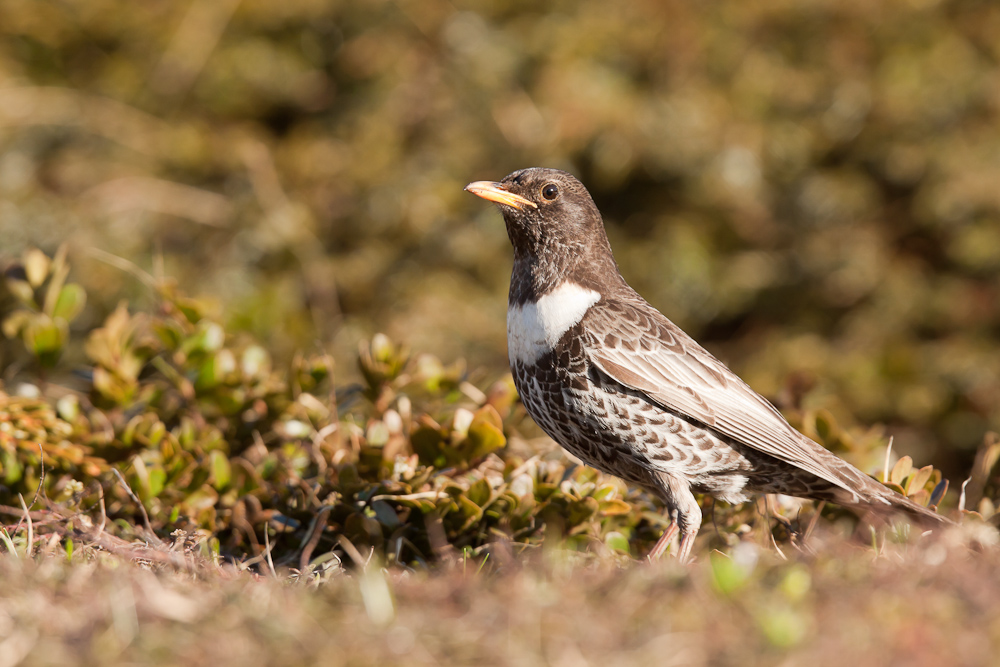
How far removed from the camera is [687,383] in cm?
381

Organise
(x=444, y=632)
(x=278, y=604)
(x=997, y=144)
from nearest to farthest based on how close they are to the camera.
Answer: (x=444, y=632), (x=278, y=604), (x=997, y=144)

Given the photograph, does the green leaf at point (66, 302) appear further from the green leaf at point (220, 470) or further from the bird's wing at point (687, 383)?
the bird's wing at point (687, 383)

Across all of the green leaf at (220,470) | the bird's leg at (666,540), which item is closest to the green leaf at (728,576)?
the bird's leg at (666,540)

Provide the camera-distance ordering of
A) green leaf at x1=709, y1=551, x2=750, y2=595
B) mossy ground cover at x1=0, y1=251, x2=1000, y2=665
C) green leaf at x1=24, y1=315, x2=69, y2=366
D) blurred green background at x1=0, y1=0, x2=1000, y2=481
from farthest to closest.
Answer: blurred green background at x1=0, y1=0, x2=1000, y2=481
green leaf at x1=24, y1=315, x2=69, y2=366
green leaf at x1=709, y1=551, x2=750, y2=595
mossy ground cover at x1=0, y1=251, x2=1000, y2=665

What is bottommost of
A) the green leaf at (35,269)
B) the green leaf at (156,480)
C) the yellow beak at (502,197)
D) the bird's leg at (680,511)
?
→ the green leaf at (156,480)

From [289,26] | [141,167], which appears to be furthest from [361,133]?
[141,167]

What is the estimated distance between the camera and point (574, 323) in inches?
150

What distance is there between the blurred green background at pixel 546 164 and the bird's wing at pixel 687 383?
340cm

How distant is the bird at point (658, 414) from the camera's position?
12.0 feet

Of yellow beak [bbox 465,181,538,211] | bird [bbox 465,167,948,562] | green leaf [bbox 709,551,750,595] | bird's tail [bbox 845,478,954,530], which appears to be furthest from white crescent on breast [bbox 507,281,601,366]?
green leaf [bbox 709,551,750,595]

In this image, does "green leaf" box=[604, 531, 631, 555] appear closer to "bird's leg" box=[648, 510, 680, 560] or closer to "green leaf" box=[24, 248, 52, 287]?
"bird's leg" box=[648, 510, 680, 560]

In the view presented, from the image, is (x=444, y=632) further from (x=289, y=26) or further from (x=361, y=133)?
(x=289, y=26)

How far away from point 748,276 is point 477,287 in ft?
7.18

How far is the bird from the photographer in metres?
3.66
